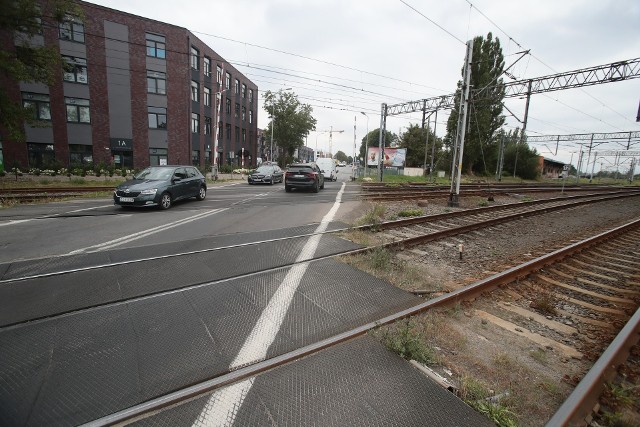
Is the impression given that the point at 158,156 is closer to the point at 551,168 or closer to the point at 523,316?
the point at 523,316

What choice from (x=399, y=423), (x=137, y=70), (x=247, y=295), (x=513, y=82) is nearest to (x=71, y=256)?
(x=247, y=295)

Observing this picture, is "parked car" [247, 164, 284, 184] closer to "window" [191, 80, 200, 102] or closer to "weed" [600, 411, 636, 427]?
"window" [191, 80, 200, 102]

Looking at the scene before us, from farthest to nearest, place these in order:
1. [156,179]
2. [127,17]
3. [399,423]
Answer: [127,17] → [156,179] → [399,423]

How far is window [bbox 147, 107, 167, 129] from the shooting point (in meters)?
32.6

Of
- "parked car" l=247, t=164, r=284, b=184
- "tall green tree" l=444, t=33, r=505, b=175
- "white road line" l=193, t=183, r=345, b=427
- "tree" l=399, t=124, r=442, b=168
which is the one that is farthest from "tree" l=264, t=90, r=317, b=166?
"white road line" l=193, t=183, r=345, b=427

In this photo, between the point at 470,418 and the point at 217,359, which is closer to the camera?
the point at 470,418

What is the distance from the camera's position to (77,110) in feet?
98.7

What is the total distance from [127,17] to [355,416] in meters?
40.4

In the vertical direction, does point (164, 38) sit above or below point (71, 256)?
above

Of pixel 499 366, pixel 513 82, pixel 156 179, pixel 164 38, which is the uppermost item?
pixel 164 38

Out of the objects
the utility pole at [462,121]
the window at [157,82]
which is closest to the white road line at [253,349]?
the utility pole at [462,121]

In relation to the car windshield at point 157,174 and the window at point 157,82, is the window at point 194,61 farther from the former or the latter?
the car windshield at point 157,174

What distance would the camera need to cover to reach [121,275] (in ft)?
15.2

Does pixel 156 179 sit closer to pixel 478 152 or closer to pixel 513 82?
pixel 513 82
